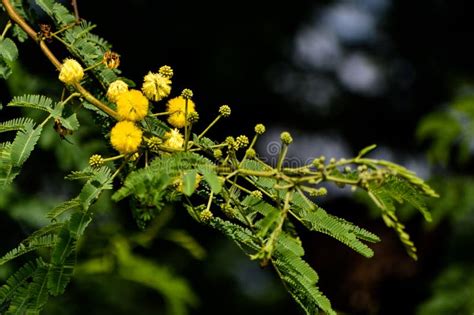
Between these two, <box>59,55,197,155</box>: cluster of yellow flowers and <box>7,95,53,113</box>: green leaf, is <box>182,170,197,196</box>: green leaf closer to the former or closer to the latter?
<box>59,55,197,155</box>: cluster of yellow flowers

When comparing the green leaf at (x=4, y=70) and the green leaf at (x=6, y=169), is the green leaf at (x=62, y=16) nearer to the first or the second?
the green leaf at (x=4, y=70)

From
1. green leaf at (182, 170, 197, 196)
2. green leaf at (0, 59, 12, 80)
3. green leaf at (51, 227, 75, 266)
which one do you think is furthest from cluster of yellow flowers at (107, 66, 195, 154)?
green leaf at (0, 59, 12, 80)

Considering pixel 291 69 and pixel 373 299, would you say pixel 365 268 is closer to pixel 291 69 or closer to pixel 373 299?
pixel 373 299

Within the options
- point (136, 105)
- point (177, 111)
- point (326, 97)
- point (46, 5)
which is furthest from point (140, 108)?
A: point (326, 97)

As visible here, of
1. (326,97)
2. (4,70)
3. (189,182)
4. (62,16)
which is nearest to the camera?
(189,182)

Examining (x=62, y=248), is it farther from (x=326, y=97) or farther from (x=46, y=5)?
(x=326, y=97)

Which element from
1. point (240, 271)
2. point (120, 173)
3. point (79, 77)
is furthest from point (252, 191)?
point (240, 271)
